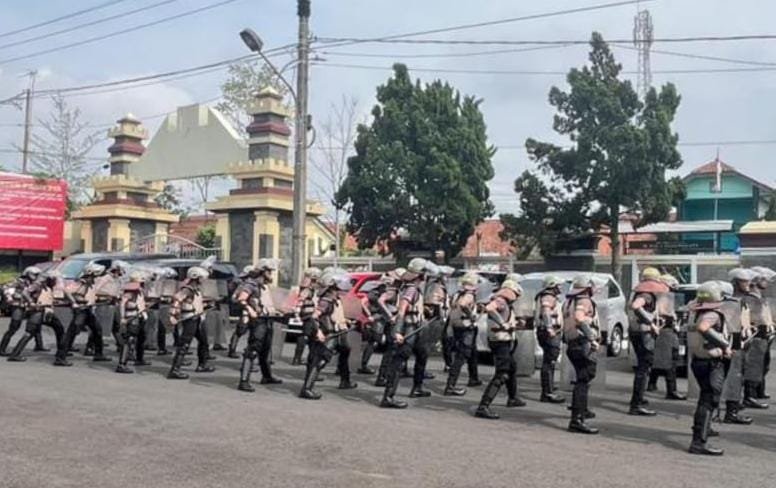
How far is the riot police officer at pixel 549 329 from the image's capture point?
1105cm

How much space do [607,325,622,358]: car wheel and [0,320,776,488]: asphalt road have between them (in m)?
4.59

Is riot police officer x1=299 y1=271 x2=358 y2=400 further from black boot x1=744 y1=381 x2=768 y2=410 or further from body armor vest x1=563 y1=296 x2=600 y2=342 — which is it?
black boot x1=744 y1=381 x2=768 y2=410

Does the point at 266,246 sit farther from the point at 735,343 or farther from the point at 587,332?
the point at 735,343

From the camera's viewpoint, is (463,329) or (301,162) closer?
(463,329)

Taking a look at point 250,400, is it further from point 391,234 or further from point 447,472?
point 391,234

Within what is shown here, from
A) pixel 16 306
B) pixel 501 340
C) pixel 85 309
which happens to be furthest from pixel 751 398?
pixel 16 306

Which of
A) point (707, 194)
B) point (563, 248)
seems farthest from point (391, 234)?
point (707, 194)

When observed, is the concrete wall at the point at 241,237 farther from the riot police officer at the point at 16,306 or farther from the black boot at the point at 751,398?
the black boot at the point at 751,398

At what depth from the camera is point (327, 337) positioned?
11.3 meters

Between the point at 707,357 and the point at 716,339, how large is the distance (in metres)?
0.20

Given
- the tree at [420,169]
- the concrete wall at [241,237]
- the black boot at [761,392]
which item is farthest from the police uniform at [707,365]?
the concrete wall at [241,237]

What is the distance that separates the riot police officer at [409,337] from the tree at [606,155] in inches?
399

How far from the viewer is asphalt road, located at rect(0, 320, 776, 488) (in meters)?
6.86

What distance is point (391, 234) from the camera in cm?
2372
